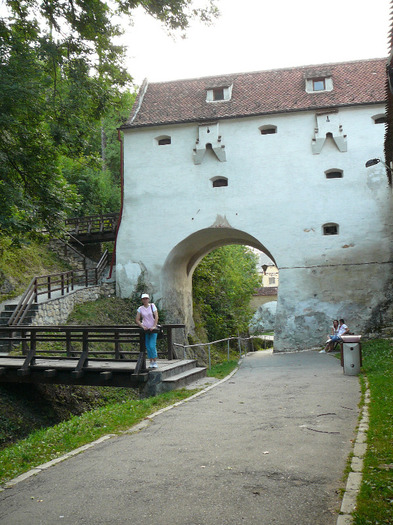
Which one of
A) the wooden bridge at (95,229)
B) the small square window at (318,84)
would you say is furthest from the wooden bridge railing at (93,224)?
the small square window at (318,84)

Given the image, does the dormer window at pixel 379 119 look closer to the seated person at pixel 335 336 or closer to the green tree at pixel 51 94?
the seated person at pixel 335 336

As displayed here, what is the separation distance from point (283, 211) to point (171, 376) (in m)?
12.0

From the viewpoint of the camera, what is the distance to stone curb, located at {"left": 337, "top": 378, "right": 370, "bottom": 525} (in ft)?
12.0

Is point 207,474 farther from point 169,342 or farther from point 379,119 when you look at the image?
point 379,119

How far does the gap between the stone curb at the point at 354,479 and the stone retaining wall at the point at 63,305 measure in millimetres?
12549

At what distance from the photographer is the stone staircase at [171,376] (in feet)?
32.8

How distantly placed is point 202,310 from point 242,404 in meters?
19.2

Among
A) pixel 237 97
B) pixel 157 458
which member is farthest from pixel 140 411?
pixel 237 97

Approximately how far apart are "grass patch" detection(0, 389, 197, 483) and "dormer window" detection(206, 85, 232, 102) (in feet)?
56.4

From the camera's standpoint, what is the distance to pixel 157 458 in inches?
214

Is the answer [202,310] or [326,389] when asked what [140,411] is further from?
[202,310]

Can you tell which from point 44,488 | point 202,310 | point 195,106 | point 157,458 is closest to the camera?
point 44,488

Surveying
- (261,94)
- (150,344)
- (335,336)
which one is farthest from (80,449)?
(261,94)

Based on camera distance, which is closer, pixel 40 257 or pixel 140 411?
pixel 140 411
